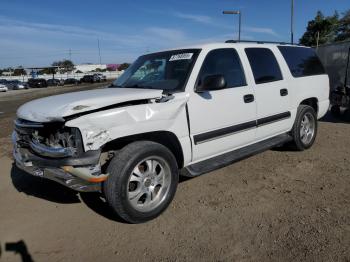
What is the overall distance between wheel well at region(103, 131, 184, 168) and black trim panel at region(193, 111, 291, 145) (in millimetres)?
245

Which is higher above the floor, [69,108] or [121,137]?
[69,108]

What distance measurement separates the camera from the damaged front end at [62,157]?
319 cm

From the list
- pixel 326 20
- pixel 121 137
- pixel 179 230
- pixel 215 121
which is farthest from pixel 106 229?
pixel 326 20

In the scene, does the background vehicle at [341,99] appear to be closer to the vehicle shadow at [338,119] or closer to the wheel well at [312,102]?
the vehicle shadow at [338,119]

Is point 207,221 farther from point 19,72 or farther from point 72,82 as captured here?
point 19,72

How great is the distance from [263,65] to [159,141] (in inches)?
84.6

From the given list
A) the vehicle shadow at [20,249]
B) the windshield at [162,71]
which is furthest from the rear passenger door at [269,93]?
the vehicle shadow at [20,249]

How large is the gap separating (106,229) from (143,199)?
0.51m

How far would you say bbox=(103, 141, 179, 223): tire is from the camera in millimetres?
3309

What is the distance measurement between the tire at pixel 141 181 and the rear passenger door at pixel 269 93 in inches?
68.7

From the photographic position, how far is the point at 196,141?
4.03 metres

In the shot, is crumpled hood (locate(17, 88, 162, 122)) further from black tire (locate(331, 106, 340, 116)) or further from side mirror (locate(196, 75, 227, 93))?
black tire (locate(331, 106, 340, 116))

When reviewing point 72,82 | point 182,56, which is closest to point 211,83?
point 182,56

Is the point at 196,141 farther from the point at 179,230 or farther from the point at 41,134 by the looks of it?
the point at 41,134
